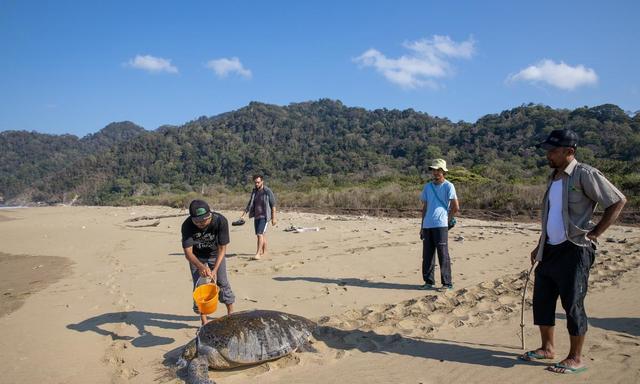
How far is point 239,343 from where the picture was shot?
3.75 m

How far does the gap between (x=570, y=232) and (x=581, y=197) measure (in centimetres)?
29

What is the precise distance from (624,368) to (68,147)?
135 meters

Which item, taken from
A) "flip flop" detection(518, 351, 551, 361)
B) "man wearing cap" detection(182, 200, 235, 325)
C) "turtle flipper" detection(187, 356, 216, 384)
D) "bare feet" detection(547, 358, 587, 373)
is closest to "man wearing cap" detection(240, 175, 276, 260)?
"man wearing cap" detection(182, 200, 235, 325)

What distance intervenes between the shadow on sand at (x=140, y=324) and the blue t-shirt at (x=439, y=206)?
11.5 feet

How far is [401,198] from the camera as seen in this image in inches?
789

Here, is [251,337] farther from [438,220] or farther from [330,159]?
[330,159]

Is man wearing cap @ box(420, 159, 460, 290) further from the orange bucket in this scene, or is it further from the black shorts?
the orange bucket

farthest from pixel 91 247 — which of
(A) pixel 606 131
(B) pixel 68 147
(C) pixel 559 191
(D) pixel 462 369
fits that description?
(B) pixel 68 147

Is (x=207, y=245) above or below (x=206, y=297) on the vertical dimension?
above

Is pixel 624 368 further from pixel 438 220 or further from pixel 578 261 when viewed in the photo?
pixel 438 220

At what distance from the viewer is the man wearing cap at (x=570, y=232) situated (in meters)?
3.21

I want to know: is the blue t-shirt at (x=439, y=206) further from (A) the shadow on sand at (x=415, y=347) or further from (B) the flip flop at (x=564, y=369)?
(B) the flip flop at (x=564, y=369)

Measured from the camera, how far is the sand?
373cm

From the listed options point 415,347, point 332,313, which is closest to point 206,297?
point 332,313
